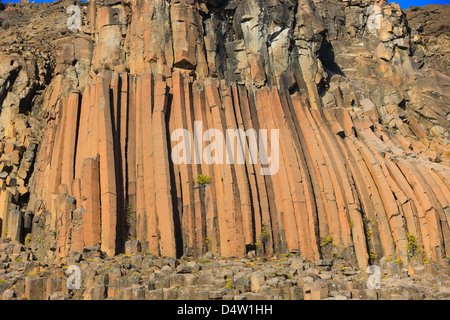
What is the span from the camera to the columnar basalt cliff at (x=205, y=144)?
939 inches

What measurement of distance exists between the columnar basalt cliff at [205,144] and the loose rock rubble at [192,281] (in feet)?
6.00

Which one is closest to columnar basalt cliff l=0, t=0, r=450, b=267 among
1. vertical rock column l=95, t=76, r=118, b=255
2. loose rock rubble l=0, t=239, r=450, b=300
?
vertical rock column l=95, t=76, r=118, b=255

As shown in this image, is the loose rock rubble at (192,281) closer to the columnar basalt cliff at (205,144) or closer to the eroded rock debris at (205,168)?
the eroded rock debris at (205,168)

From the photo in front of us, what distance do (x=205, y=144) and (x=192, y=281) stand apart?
9627 millimetres

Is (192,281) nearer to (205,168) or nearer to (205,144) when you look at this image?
(205,168)

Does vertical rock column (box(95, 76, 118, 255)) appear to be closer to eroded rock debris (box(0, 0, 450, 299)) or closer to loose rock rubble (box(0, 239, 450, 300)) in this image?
eroded rock debris (box(0, 0, 450, 299))

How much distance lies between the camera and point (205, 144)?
88.0 feet

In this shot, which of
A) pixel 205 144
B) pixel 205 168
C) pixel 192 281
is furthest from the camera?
pixel 205 144

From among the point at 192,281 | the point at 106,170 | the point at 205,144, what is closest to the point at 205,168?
the point at 205,144

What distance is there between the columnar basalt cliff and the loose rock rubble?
Result: 1827 mm

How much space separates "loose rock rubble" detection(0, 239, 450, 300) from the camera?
17.3 metres

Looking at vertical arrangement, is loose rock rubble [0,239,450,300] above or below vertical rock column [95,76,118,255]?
below

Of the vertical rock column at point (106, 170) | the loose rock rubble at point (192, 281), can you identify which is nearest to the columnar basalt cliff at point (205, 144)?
the vertical rock column at point (106, 170)
